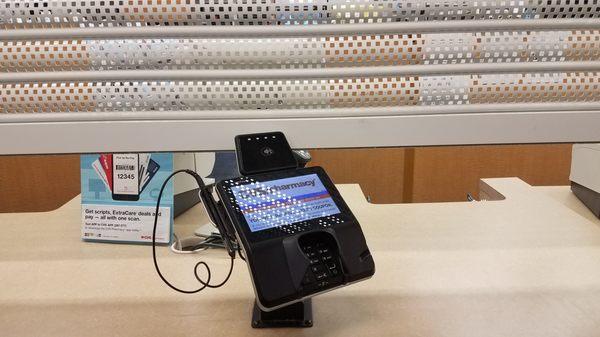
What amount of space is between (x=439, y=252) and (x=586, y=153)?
0.60 metres

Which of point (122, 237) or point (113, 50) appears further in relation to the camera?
point (122, 237)

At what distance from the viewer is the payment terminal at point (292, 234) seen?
0.60 metres

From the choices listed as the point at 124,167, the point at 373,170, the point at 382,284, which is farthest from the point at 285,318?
the point at 373,170

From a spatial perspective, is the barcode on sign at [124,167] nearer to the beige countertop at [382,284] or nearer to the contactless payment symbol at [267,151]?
the beige countertop at [382,284]

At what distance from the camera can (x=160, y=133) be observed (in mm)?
625

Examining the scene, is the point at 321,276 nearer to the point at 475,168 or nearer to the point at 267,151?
the point at 267,151

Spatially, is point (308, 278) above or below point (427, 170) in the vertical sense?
above

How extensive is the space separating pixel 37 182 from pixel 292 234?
8.15 ft

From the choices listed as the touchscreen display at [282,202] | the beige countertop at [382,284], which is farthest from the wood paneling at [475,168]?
the touchscreen display at [282,202]

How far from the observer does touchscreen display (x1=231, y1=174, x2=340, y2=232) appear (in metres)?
0.63

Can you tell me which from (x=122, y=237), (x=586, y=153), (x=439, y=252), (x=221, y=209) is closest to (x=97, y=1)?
(x=221, y=209)

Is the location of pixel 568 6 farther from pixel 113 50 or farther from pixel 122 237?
pixel 122 237

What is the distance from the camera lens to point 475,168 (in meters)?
2.77

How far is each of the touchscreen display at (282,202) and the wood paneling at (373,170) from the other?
204 cm
